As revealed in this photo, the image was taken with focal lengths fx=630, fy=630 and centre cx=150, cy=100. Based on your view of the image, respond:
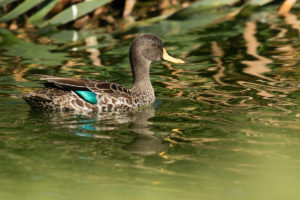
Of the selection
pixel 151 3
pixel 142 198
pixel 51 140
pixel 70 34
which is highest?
pixel 151 3

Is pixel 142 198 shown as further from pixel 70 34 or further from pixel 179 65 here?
pixel 70 34

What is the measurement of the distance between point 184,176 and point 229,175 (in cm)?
40

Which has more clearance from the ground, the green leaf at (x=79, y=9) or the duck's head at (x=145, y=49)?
the green leaf at (x=79, y=9)

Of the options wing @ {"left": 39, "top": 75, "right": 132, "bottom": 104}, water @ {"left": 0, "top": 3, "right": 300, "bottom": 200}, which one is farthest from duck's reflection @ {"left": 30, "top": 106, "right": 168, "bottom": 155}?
wing @ {"left": 39, "top": 75, "right": 132, "bottom": 104}

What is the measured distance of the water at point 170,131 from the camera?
5332mm

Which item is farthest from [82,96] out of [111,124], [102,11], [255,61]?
[102,11]

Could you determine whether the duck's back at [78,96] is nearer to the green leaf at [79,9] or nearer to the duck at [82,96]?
the duck at [82,96]

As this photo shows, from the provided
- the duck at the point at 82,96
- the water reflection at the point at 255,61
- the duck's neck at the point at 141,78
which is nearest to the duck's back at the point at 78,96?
the duck at the point at 82,96

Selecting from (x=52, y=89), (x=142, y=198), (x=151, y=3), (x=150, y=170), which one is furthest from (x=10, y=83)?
(x=151, y=3)

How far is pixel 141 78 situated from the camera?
909cm

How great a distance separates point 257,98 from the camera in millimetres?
8562

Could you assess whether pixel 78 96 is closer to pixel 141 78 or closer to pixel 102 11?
pixel 141 78

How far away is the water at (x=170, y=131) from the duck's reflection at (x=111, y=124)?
0.01 m

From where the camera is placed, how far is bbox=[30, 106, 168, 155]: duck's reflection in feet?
21.6
